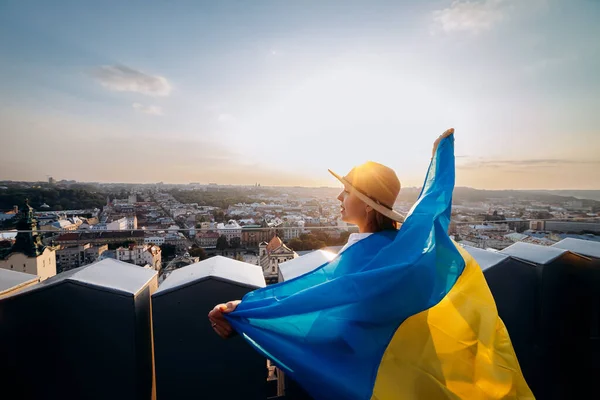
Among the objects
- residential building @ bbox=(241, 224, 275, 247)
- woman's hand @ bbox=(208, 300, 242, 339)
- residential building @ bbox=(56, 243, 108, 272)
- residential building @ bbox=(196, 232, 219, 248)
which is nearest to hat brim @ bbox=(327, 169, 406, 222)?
woman's hand @ bbox=(208, 300, 242, 339)

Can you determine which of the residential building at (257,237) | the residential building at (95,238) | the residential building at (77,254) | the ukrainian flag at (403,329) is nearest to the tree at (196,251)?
the residential building at (257,237)

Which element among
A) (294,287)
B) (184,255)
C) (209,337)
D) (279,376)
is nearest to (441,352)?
(294,287)

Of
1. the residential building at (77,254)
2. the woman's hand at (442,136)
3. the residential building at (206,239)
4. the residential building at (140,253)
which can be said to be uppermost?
the woman's hand at (442,136)

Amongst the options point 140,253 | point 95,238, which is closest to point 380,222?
point 140,253

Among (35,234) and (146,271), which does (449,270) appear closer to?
(146,271)

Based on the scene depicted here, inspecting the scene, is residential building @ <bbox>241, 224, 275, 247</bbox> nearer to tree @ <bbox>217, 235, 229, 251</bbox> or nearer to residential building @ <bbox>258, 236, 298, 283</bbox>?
residential building @ <bbox>258, 236, 298, 283</bbox>

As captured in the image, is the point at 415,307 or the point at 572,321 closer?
the point at 415,307

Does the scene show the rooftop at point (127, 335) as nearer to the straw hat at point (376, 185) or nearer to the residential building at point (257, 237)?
the straw hat at point (376, 185)
